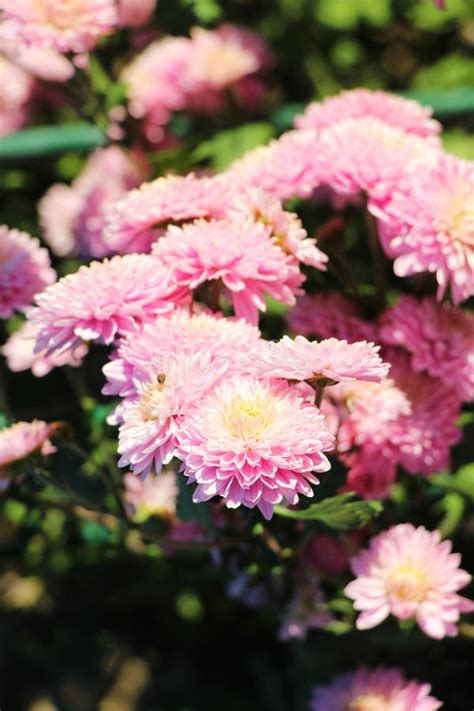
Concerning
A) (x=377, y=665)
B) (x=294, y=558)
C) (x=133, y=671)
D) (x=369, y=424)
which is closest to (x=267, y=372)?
(x=369, y=424)

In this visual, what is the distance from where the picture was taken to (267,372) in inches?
35.5

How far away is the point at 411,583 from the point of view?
111 cm

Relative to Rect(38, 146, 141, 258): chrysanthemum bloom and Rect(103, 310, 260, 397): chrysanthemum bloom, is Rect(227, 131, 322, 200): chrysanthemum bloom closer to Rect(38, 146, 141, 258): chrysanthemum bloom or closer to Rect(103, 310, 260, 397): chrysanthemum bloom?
Rect(103, 310, 260, 397): chrysanthemum bloom

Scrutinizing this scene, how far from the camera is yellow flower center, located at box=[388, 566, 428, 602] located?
1.11 m

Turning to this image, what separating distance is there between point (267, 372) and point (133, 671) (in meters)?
1.29

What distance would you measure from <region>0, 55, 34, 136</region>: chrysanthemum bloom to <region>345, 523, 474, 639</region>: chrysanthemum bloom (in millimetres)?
1224

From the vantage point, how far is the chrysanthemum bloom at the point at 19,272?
123 centimetres

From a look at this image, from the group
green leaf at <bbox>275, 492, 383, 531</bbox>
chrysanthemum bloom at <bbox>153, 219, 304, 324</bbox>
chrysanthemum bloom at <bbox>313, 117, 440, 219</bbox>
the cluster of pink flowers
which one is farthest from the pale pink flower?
green leaf at <bbox>275, 492, 383, 531</bbox>

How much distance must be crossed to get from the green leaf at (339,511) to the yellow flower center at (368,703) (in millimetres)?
315

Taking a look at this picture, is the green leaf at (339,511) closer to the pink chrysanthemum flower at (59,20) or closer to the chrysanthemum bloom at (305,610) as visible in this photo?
the chrysanthemum bloom at (305,610)

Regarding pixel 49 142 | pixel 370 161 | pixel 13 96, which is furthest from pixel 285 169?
pixel 13 96

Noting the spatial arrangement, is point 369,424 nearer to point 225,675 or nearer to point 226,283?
point 226,283

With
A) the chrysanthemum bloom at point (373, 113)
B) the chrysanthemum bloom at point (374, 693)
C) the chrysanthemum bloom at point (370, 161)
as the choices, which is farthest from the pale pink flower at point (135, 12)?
the chrysanthemum bloom at point (374, 693)

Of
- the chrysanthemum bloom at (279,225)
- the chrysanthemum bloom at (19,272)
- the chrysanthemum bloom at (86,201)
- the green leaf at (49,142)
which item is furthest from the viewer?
the green leaf at (49,142)
